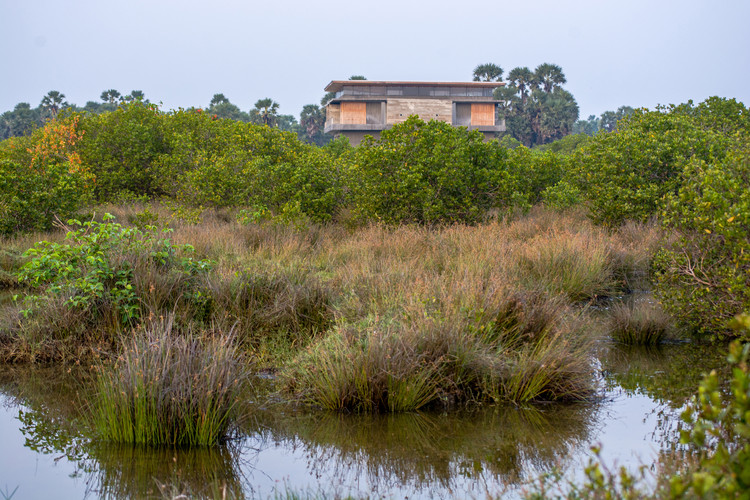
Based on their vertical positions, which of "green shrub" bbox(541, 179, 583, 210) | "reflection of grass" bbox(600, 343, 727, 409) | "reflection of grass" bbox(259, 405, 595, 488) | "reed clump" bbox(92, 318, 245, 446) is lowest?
"reflection of grass" bbox(600, 343, 727, 409)

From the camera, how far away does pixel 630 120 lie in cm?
1886

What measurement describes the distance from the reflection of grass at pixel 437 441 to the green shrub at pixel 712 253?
2.62m

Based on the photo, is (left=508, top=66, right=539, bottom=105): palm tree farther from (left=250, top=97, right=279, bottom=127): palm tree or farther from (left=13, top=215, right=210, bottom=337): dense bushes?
(left=13, top=215, right=210, bottom=337): dense bushes

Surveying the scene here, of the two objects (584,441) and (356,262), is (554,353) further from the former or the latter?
(356,262)

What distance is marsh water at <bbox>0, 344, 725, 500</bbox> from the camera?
4816 mm

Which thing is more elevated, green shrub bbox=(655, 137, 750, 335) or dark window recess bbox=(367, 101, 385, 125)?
dark window recess bbox=(367, 101, 385, 125)

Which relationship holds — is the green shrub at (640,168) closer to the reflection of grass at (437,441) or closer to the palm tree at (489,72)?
the reflection of grass at (437,441)

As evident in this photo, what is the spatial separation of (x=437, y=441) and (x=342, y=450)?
788 mm

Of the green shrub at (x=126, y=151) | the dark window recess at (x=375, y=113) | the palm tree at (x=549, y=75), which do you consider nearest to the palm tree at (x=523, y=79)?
the palm tree at (x=549, y=75)

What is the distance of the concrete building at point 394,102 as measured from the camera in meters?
51.4

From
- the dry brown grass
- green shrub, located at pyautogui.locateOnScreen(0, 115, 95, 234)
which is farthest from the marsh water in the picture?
green shrub, located at pyautogui.locateOnScreen(0, 115, 95, 234)

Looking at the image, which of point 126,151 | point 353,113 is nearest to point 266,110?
point 353,113

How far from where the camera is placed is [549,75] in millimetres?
69375

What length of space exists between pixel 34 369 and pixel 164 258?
2.08 meters
